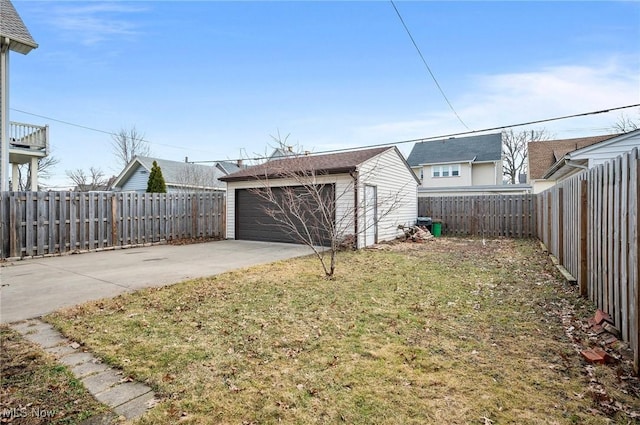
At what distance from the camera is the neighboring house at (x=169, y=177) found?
2278 centimetres

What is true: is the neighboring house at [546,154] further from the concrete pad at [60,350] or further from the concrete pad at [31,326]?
the concrete pad at [31,326]

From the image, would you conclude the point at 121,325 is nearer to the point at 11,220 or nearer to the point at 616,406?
the point at 616,406

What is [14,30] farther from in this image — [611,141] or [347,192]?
[611,141]

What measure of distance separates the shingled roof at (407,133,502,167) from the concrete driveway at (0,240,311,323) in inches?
826

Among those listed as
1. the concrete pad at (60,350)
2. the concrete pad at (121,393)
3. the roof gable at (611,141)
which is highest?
the roof gable at (611,141)

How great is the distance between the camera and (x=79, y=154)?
2881cm

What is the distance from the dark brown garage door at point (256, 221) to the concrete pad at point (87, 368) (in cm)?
866

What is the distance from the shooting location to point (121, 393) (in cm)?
236

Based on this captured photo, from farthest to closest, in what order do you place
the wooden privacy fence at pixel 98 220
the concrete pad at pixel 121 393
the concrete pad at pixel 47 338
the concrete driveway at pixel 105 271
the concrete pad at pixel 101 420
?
the wooden privacy fence at pixel 98 220
the concrete driveway at pixel 105 271
the concrete pad at pixel 47 338
the concrete pad at pixel 121 393
the concrete pad at pixel 101 420

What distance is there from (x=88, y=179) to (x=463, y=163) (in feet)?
118

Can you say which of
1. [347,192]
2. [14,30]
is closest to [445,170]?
[347,192]

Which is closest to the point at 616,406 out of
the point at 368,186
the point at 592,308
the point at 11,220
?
the point at 592,308

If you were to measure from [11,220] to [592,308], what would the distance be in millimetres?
12609

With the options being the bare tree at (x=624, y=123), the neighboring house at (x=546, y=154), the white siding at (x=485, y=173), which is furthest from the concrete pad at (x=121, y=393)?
the bare tree at (x=624, y=123)
